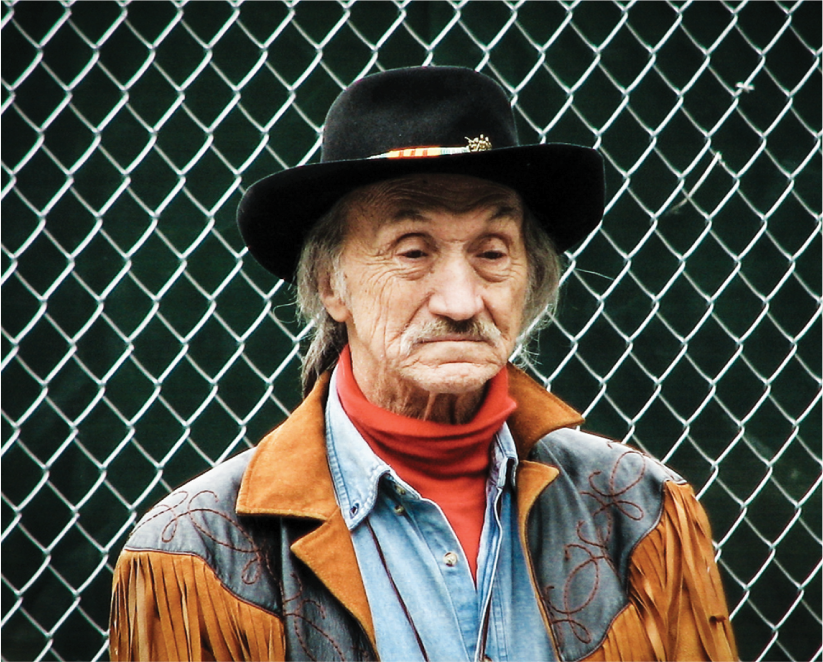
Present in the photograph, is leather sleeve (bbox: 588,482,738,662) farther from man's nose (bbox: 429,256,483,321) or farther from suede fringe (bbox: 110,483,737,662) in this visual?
man's nose (bbox: 429,256,483,321)

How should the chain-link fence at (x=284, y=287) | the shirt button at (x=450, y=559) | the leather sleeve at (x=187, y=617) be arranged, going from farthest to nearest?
→ the chain-link fence at (x=284, y=287) → the shirt button at (x=450, y=559) → the leather sleeve at (x=187, y=617)

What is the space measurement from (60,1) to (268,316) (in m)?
0.97

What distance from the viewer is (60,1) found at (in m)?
2.42

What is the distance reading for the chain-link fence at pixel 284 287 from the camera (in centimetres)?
249

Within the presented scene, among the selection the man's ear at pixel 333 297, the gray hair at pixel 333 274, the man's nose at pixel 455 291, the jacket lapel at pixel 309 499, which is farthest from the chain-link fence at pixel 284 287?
the man's nose at pixel 455 291

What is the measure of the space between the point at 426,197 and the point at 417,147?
0.29 ft

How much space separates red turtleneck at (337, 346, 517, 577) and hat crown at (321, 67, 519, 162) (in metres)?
0.46

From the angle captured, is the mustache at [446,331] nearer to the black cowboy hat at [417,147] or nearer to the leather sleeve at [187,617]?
the black cowboy hat at [417,147]

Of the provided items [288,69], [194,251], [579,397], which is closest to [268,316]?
[194,251]

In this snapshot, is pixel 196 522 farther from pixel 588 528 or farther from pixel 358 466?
pixel 588 528

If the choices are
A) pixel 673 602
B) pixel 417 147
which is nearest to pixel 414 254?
pixel 417 147

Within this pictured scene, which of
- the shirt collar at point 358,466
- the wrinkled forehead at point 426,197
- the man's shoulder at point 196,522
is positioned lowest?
the man's shoulder at point 196,522

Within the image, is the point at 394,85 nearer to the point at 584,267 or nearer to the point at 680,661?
the point at 680,661

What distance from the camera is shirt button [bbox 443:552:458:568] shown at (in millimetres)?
1573
